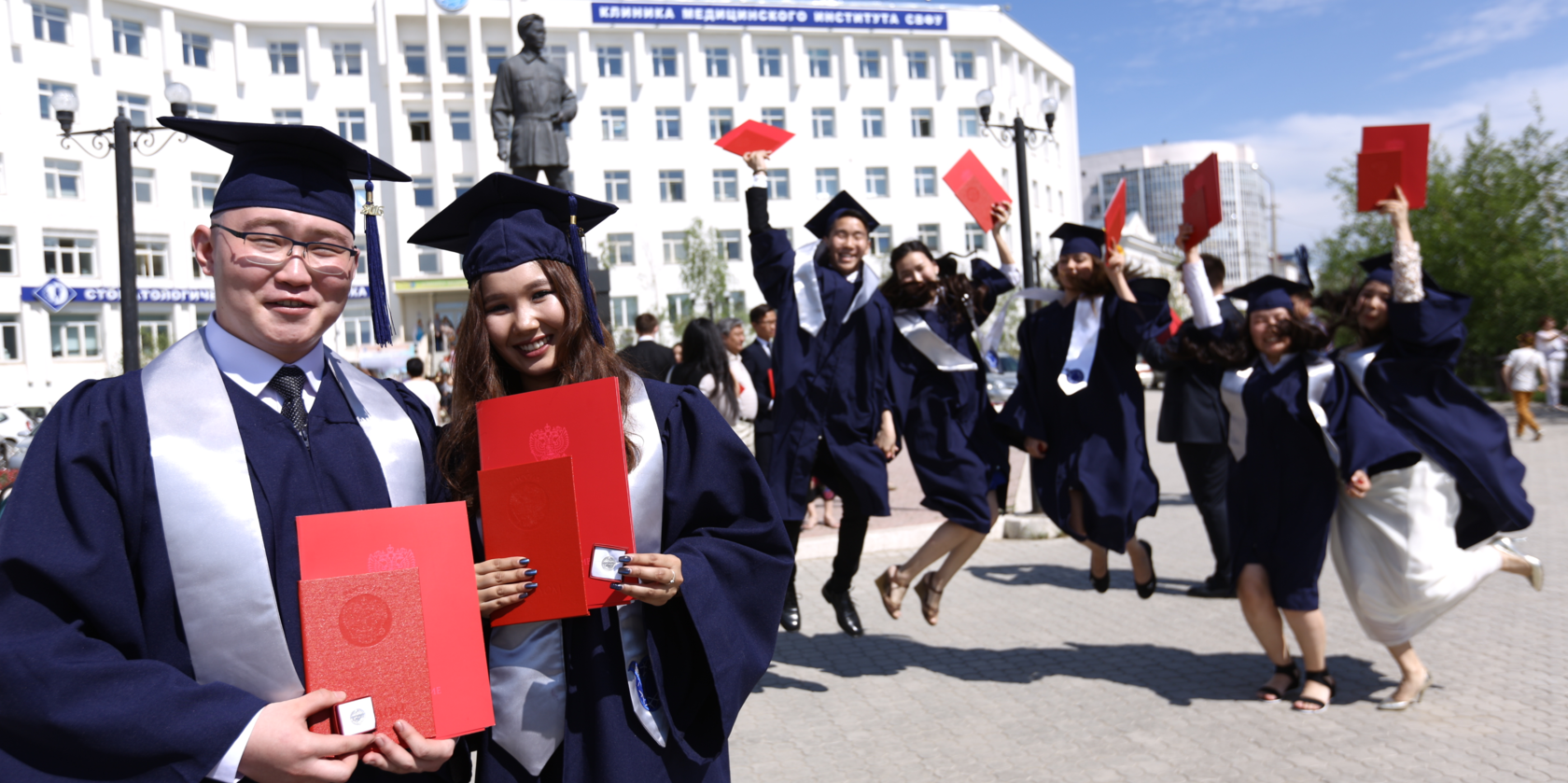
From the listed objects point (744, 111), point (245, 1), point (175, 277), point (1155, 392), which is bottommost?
point (1155, 392)

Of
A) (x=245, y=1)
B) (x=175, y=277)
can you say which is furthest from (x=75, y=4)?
(x=175, y=277)

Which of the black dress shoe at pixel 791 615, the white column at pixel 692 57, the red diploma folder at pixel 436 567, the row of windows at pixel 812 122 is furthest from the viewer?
the white column at pixel 692 57

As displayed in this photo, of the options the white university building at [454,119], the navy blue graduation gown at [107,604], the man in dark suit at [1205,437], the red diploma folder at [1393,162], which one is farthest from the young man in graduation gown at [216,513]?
the white university building at [454,119]

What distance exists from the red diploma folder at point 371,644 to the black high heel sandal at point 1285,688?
14.4ft

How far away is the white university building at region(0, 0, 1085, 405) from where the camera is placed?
37.9 m

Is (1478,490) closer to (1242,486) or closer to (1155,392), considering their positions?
(1242,486)

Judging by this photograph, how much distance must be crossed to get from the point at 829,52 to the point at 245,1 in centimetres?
2554

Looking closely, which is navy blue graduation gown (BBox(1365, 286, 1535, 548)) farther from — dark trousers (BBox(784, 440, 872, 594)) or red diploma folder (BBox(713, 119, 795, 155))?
red diploma folder (BBox(713, 119, 795, 155))

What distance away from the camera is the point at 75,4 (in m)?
38.8

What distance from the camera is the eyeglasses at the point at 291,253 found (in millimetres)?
1850

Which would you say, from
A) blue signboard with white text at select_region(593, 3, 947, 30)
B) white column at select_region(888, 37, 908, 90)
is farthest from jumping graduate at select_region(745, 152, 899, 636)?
white column at select_region(888, 37, 908, 90)

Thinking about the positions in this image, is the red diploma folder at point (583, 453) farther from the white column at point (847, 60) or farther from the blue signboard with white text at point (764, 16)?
the white column at point (847, 60)

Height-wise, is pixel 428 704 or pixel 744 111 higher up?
pixel 744 111

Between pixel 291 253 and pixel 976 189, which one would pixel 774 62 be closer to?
pixel 976 189
